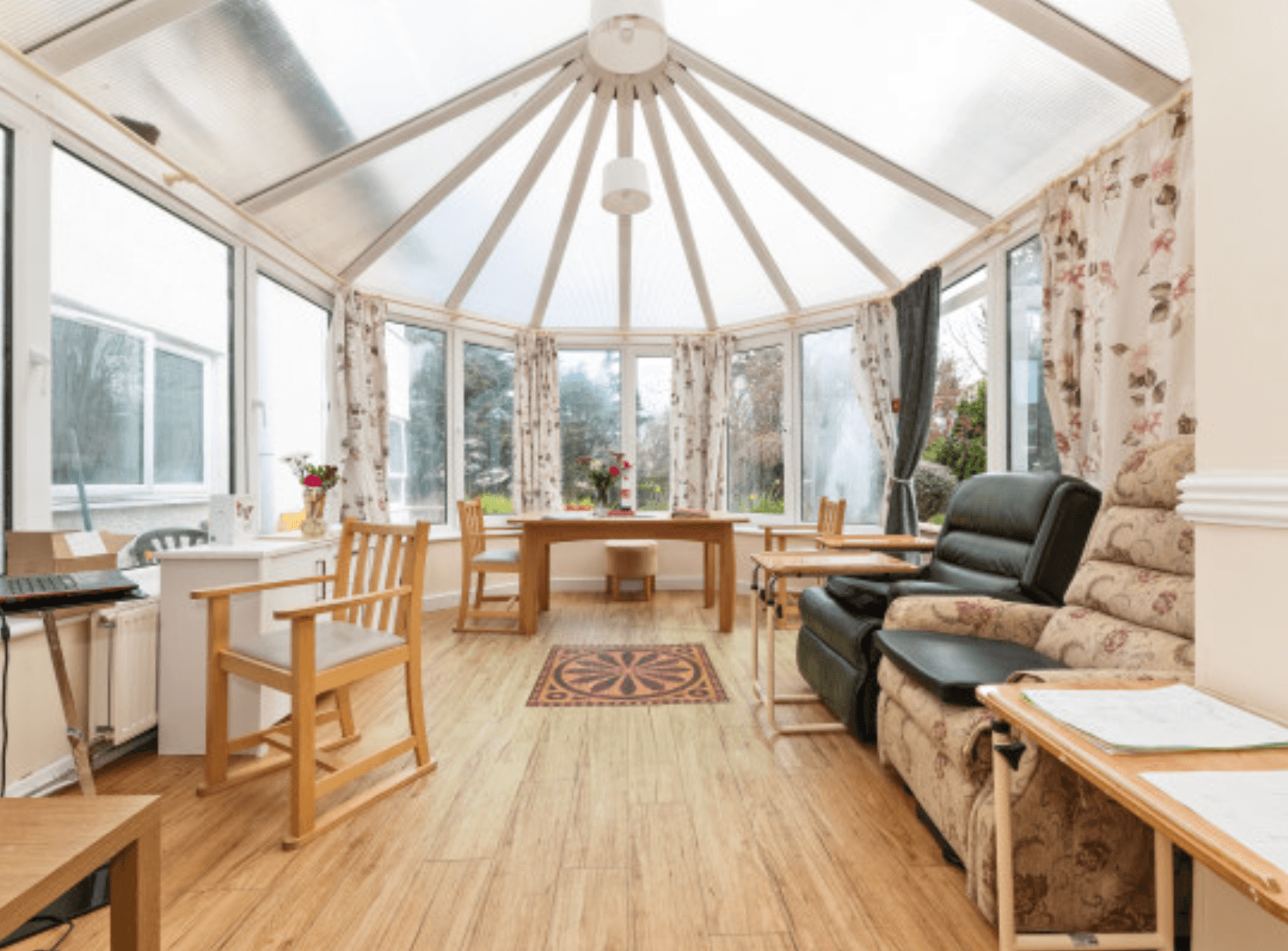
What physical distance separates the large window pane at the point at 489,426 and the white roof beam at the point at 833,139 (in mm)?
2961

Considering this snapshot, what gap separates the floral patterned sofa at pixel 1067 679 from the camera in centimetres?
132

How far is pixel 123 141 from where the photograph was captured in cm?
253

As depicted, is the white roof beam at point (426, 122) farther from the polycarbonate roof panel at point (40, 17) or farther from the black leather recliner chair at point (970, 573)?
the black leather recliner chair at point (970, 573)

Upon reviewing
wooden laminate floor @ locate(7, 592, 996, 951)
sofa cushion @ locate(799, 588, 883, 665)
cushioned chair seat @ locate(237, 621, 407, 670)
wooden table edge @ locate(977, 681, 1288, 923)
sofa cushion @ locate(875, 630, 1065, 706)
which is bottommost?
wooden laminate floor @ locate(7, 592, 996, 951)

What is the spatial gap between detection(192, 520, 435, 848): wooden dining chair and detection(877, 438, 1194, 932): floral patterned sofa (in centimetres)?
169

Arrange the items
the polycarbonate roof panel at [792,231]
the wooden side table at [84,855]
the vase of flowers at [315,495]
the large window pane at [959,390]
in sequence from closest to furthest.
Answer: the wooden side table at [84,855], the vase of flowers at [315,495], the large window pane at [959,390], the polycarbonate roof panel at [792,231]

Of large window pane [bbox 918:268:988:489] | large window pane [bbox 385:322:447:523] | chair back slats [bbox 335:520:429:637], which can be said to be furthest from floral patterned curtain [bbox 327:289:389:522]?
large window pane [bbox 918:268:988:489]

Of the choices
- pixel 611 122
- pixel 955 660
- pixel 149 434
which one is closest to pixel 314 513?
pixel 149 434

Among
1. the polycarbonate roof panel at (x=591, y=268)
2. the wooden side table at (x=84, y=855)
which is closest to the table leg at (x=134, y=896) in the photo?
the wooden side table at (x=84, y=855)

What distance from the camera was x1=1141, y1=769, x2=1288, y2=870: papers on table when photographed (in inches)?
23.3

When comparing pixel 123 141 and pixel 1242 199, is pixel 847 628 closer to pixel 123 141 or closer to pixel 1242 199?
pixel 1242 199

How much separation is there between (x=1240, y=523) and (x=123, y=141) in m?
3.85

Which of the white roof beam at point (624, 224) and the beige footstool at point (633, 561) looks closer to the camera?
the white roof beam at point (624, 224)

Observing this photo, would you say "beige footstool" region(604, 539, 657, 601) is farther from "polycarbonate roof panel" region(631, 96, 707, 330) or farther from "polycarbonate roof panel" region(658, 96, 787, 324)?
"polycarbonate roof panel" region(658, 96, 787, 324)
